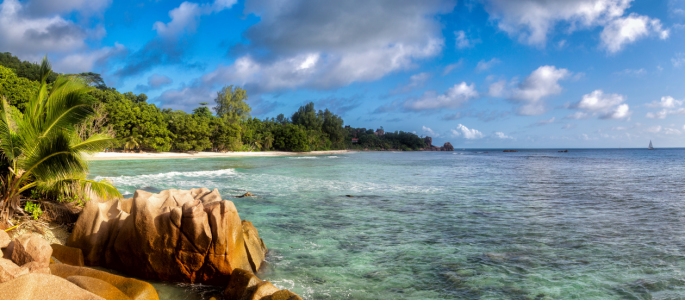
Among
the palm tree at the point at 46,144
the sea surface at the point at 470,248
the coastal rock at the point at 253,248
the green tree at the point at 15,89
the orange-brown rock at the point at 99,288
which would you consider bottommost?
A: the sea surface at the point at 470,248

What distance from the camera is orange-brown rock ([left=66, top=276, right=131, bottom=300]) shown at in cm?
365

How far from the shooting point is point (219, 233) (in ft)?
16.4

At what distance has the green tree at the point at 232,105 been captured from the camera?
279 ft

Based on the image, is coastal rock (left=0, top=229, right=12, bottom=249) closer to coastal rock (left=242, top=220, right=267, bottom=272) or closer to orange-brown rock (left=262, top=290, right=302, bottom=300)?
coastal rock (left=242, top=220, right=267, bottom=272)

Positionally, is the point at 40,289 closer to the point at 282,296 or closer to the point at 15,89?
the point at 282,296

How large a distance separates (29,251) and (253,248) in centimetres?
315

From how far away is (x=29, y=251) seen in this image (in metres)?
4.05

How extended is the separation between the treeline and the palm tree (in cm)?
106

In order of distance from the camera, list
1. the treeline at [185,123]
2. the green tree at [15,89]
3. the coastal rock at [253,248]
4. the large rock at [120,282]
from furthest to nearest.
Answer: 1. the treeline at [185,123]
2. the green tree at [15,89]
3. the coastal rock at [253,248]
4. the large rock at [120,282]

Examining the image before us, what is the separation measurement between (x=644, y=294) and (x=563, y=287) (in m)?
1.15

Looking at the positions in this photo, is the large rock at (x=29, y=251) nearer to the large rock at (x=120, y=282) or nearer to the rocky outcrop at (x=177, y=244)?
the large rock at (x=120, y=282)

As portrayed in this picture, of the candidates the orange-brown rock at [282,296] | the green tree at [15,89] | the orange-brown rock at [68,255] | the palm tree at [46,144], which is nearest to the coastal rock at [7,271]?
the orange-brown rock at [68,255]

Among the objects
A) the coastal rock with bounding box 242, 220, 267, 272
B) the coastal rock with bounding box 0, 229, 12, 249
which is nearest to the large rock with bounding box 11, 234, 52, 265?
the coastal rock with bounding box 0, 229, 12, 249

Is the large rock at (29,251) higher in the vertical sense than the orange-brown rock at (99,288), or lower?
higher
